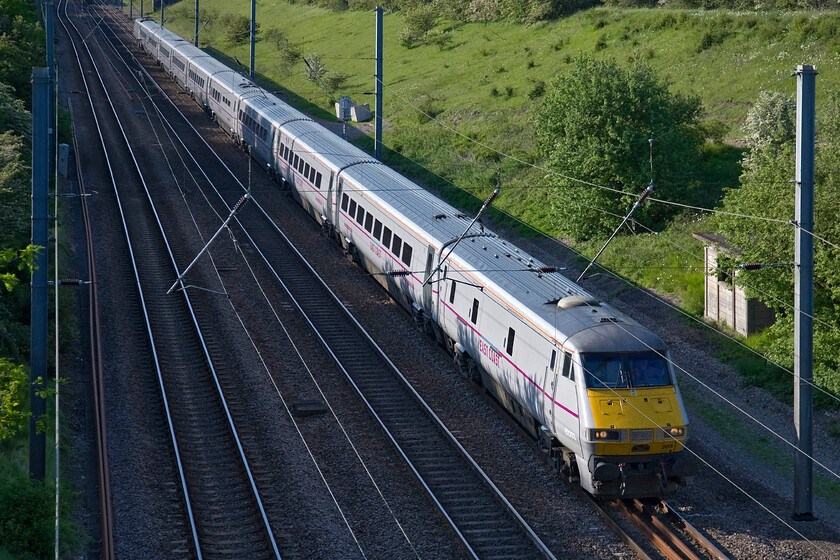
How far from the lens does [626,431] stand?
16.0m

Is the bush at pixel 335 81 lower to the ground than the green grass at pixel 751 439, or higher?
higher

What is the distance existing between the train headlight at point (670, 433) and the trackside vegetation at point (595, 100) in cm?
536

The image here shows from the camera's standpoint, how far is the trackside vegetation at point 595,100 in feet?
102

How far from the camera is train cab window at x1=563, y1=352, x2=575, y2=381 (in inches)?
651

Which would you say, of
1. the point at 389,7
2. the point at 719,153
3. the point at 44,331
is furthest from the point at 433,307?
the point at 389,7

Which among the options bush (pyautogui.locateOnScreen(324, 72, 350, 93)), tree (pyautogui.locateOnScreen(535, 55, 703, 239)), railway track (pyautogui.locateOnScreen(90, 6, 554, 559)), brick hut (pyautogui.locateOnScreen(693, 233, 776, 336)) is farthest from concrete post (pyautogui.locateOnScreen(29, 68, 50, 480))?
bush (pyautogui.locateOnScreen(324, 72, 350, 93))

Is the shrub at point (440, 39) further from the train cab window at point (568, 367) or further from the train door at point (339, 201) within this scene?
the train cab window at point (568, 367)

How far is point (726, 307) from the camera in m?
25.4

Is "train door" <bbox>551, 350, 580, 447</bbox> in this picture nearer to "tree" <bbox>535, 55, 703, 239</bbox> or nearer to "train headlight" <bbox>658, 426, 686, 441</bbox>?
"train headlight" <bbox>658, 426, 686, 441</bbox>

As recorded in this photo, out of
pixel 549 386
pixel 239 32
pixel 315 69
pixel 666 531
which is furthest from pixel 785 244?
pixel 239 32

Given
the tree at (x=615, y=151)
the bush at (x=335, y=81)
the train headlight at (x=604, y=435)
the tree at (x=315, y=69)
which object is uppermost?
the tree at (x=315, y=69)

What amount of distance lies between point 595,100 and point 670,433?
1846cm

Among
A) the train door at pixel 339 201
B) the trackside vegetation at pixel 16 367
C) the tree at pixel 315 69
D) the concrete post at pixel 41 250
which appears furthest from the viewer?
the tree at pixel 315 69

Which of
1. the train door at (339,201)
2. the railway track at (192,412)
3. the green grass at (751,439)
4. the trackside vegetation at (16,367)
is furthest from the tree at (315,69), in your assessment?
the green grass at (751,439)
